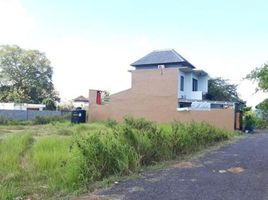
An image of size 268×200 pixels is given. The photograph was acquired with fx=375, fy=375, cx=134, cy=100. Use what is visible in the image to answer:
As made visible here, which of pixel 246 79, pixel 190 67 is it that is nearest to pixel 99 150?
pixel 246 79

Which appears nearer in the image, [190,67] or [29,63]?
[190,67]

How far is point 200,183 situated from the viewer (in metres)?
7.75

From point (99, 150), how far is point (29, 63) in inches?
2165

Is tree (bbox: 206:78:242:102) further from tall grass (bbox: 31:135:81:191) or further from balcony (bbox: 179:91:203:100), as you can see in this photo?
tall grass (bbox: 31:135:81:191)

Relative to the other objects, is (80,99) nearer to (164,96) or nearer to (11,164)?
(164,96)

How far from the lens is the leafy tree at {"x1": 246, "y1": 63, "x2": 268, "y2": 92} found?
8556 millimetres

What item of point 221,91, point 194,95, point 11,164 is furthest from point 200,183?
point 221,91

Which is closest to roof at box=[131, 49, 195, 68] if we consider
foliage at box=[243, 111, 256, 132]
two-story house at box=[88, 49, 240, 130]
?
two-story house at box=[88, 49, 240, 130]

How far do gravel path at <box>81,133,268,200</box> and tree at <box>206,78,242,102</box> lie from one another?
34740 millimetres

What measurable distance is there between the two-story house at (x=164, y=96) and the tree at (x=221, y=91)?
3.34 m

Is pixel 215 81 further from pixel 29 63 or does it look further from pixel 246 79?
pixel 246 79

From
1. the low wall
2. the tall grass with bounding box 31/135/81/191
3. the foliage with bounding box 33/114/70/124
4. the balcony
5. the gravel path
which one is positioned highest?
the balcony

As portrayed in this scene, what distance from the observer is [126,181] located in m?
7.84

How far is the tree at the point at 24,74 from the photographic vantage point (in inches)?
2337
